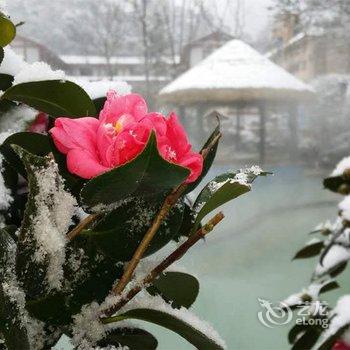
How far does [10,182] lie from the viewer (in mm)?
301

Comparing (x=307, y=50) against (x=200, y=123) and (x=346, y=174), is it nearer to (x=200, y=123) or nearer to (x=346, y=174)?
(x=200, y=123)

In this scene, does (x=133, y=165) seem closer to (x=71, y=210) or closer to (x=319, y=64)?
(x=71, y=210)

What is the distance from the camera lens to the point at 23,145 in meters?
0.28

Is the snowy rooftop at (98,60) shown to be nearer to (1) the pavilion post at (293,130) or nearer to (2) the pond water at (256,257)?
(2) the pond water at (256,257)

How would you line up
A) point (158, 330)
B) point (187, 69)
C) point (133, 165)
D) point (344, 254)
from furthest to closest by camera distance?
point (187, 69) < point (158, 330) < point (344, 254) < point (133, 165)

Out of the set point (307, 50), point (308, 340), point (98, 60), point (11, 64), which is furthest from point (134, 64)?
point (11, 64)

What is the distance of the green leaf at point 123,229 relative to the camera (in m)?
0.23

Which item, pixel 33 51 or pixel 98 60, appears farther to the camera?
pixel 98 60

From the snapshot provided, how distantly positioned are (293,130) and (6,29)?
6.08 feet

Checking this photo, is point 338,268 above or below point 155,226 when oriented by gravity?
below

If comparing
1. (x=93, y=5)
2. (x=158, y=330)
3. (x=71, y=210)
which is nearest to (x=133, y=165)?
(x=71, y=210)

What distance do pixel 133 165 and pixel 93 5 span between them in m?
1.79

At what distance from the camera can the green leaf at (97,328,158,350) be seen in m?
0.29

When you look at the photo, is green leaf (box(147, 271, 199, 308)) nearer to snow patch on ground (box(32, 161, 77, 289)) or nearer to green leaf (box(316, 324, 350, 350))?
snow patch on ground (box(32, 161, 77, 289))
